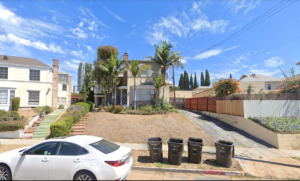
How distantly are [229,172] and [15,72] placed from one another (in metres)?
22.1

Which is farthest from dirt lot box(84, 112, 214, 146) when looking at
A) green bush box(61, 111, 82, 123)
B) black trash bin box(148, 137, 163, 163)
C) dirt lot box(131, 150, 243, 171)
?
black trash bin box(148, 137, 163, 163)

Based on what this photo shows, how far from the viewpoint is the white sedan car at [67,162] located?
13.4 feet

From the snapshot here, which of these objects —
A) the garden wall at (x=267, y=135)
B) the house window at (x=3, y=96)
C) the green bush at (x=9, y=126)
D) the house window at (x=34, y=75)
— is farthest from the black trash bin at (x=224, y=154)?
the house window at (x=3, y=96)

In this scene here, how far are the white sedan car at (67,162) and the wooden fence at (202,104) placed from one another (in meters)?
14.4

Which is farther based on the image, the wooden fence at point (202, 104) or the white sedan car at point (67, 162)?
the wooden fence at point (202, 104)

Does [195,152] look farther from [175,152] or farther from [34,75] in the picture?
[34,75]

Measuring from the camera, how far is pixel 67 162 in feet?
13.7

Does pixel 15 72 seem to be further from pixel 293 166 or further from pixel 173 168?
pixel 293 166

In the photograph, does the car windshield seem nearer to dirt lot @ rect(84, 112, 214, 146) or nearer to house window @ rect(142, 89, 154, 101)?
dirt lot @ rect(84, 112, 214, 146)

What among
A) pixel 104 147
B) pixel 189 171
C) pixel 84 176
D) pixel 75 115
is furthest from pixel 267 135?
pixel 75 115

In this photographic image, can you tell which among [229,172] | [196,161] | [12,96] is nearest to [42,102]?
[12,96]

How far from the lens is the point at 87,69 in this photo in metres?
28.2

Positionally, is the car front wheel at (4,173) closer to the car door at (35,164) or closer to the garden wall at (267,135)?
the car door at (35,164)

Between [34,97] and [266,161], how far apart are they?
71.8 ft
